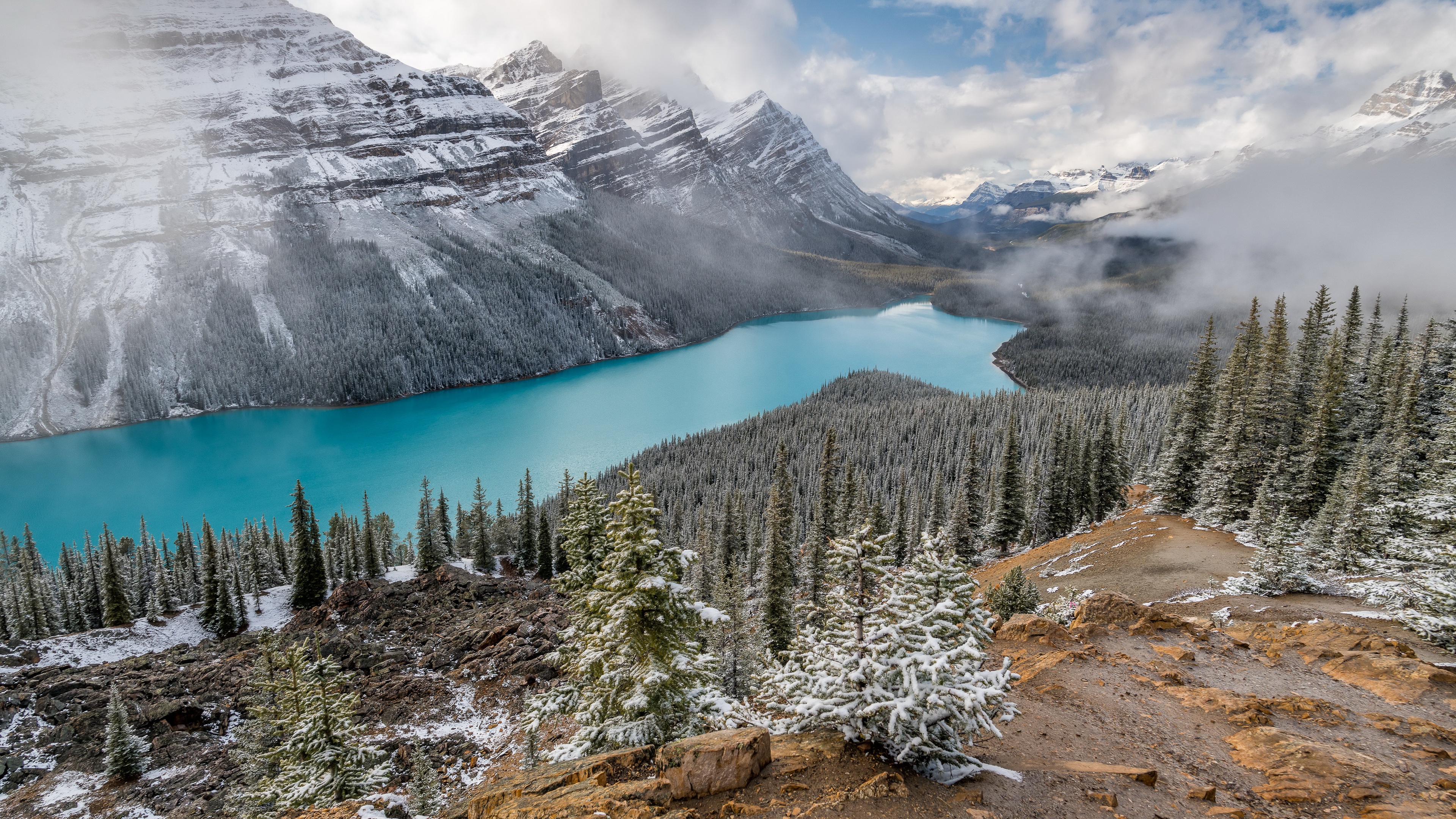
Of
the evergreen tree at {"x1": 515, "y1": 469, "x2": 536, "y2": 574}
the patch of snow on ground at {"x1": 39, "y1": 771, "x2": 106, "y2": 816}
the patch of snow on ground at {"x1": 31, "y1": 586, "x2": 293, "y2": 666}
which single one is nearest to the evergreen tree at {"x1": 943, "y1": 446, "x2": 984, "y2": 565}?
the evergreen tree at {"x1": 515, "y1": 469, "x2": 536, "y2": 574}

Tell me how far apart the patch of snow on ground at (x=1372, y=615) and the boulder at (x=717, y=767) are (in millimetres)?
17871

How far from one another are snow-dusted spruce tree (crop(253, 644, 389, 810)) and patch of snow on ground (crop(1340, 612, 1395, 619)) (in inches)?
1016

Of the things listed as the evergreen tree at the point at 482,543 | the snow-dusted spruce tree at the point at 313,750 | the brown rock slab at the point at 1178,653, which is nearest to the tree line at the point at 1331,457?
the brown rock slab at the point at 1178,653

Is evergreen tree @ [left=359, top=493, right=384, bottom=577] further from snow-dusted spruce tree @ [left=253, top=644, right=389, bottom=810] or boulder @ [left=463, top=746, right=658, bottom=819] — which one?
boulder @ [left=463, top=746, right=658, bottom=819]

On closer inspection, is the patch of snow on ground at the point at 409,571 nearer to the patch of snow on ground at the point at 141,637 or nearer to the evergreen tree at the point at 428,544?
the evergreen tree at the point at 428,544

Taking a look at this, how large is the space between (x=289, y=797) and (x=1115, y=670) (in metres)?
19.5

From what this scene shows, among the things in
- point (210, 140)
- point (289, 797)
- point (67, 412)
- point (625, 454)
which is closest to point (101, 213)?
point (210, 140)

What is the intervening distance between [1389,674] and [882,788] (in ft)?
40.5

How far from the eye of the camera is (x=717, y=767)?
9.00m

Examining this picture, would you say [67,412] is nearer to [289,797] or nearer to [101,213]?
[101,213]

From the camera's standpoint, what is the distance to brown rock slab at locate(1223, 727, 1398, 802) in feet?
28.8

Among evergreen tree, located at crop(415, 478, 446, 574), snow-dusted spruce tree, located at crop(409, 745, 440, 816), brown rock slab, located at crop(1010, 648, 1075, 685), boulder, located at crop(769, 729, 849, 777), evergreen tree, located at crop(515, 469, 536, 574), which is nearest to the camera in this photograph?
boulder, located at crop(769, 729, 849, 777)

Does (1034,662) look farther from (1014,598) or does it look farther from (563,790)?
(563,790)

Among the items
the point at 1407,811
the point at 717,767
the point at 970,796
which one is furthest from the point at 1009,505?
the point at 717,767
